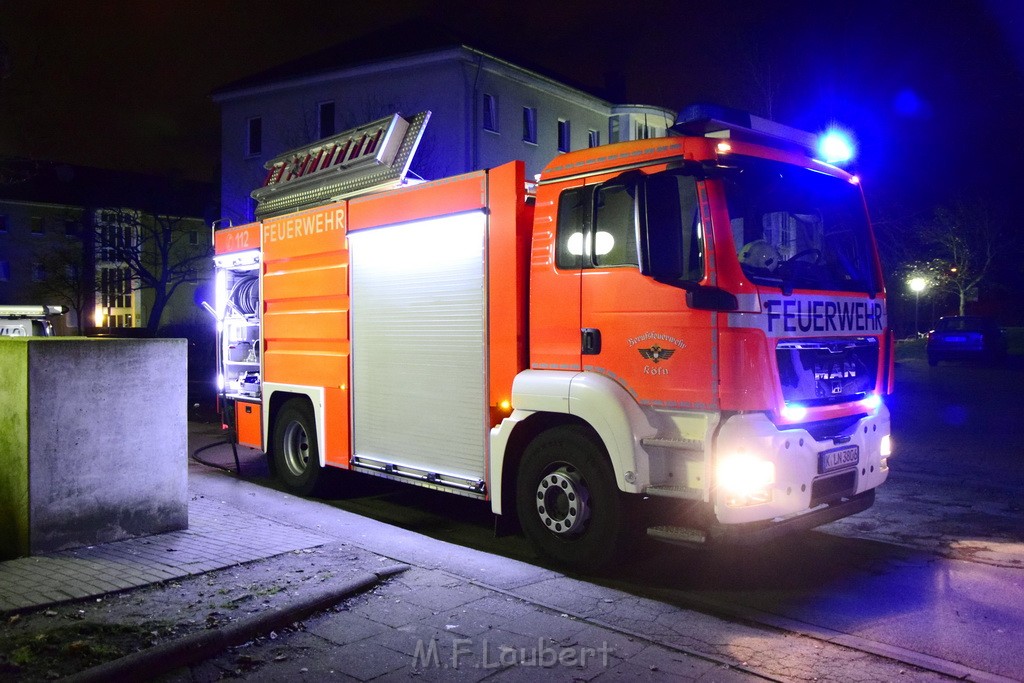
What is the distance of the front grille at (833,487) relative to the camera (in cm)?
536

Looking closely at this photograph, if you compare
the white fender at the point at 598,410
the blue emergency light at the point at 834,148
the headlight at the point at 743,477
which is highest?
the blue emergency light at the point at 834,148

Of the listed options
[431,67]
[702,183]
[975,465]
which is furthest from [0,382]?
[431,67]

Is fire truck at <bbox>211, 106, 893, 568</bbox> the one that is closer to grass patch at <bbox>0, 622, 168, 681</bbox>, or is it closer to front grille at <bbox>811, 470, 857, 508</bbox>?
front grille at <bbox>811, 470, 857, 508</bbox>

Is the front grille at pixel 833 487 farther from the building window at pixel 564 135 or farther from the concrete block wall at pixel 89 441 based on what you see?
the building window at pixel 564 135

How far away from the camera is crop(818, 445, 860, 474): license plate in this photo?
540cm

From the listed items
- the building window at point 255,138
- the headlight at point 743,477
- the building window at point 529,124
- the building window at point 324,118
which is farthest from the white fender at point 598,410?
the building window at point 255,138

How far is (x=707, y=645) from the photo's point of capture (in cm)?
450


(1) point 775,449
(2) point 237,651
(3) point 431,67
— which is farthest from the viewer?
(3) point 431,67

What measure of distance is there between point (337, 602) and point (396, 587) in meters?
0.43

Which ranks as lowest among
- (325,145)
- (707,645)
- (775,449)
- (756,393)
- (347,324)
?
(707,645)

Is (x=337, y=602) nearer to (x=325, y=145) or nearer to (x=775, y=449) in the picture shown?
(x=775, y=449)

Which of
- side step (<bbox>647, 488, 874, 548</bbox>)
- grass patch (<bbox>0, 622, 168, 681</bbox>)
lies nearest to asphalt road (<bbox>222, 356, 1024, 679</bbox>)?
side step (<bbox>647, 488, 874, 548</bbox>)

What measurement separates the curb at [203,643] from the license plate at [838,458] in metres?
3.00

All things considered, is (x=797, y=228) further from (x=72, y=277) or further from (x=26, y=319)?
(x=72, y=277)
